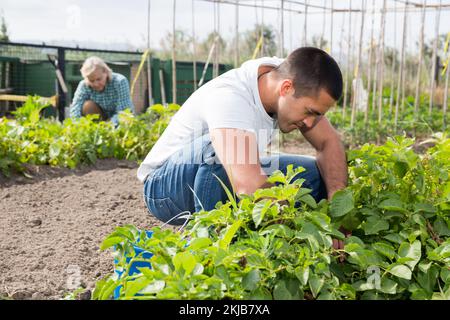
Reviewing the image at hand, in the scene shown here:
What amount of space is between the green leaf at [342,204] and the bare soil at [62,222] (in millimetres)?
846

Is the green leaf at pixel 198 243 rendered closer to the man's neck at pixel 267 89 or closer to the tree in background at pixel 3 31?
the man's neck at pixel 267 89

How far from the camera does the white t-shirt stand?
6.56 feet

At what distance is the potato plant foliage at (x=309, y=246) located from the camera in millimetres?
1314

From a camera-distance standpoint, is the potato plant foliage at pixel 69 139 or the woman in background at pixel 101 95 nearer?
the potato plant foliage at pixel 69 139

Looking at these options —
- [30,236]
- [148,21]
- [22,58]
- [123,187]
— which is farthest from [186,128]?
[22,58]

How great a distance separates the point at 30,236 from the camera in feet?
9.62

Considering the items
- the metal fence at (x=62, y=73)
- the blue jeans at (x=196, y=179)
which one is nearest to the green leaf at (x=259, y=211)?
the blue jeans at (x=196, y=179)

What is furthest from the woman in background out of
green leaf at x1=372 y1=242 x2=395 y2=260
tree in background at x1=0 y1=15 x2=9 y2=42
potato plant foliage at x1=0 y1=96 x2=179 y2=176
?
tree in background at x1=0 y1=15 x2=9 y2=42

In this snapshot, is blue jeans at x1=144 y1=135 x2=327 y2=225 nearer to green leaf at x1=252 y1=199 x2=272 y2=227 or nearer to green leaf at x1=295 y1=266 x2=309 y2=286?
green leaf at x1=252 y1=199 x2=272 y2=227

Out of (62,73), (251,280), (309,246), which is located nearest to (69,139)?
(62,73)

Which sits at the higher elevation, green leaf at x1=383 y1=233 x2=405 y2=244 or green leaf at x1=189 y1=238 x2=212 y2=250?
green leaf at x1=189 y1=238 x2=212 y2=250

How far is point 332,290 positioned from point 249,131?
714 mm

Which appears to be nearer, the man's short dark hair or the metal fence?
the man's short dark hair

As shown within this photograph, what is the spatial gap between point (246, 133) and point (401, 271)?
2.35ft
